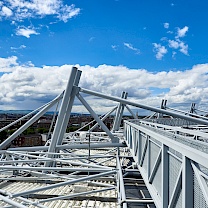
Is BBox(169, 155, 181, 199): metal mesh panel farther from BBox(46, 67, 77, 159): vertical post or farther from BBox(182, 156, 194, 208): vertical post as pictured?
BBox(46, 67, 77, 159): vertical post

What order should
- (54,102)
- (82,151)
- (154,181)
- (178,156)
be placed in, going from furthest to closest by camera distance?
(82,151)
(54,102)
(154,181)
(178,156)

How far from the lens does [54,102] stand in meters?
15.4

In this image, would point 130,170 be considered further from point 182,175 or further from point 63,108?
point 182,175

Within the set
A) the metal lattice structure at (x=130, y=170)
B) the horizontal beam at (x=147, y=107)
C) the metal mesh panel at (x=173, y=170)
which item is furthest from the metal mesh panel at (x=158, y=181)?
the horizontal beam at (x=147, y=107)

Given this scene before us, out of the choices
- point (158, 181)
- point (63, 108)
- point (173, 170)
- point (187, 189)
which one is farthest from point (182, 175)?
point (63, 108)

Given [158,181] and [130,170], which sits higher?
[158,181]

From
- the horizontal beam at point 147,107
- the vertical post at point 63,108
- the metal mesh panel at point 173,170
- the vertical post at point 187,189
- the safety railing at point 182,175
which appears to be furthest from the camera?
the vertical post at point 63,108

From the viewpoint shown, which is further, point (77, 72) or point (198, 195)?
point (77, 72)

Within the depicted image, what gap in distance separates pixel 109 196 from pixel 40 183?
4.65m

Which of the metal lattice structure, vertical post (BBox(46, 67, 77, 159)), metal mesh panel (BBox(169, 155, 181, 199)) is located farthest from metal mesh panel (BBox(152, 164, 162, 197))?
vertical post (BBox(46, 67, 77, 159))

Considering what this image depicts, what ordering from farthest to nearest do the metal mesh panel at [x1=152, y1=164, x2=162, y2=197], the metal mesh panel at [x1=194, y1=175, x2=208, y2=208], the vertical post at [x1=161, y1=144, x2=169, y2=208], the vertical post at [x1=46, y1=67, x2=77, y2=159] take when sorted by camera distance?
the vertical post at [x1=46, y1=67, x2=77, y2=159] < the metal mesh panel at [x1=152, y1=164, x2=162, y2=197] < the vertical post at [x1=161, y1=144, x2=169, y2=208] < the metal mesh panel at [x1=194, y1=175, x2=208, y2=208]

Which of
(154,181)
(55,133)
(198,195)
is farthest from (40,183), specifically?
(198,195)

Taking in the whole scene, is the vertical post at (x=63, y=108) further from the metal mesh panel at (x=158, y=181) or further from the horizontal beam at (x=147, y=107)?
the metal mesh panel at (x=158, y=181)

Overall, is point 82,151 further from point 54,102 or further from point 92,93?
point 92,93
